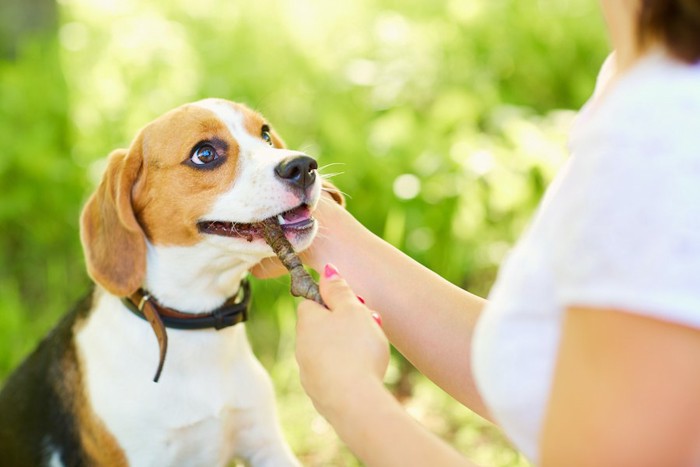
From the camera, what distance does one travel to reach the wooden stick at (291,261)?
1929 millimetres

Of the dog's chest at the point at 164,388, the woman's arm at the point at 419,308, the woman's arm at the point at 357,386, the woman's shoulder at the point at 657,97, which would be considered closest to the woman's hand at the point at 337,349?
the woman's arm at the point at 357,386

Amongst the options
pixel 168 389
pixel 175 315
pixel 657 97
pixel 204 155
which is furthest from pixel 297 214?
pixel 657 97

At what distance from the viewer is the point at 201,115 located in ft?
8.44

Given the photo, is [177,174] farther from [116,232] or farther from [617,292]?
[617,292]

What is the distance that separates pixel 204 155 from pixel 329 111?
2456mm

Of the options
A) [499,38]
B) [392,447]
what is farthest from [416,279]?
[499,38]

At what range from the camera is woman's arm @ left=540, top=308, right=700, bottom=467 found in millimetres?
1153

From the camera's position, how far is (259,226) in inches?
92.4

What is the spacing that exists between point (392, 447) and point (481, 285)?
316 cm

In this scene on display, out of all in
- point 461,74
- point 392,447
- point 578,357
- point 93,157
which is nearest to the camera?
point 578,357

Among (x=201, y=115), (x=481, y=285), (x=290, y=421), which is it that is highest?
(x=201, y=115)

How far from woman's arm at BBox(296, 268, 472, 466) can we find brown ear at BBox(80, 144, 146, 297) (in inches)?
32.2

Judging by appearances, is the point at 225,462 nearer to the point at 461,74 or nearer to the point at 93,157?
the point at 93,157

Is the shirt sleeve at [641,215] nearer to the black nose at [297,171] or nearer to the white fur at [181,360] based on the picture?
the black nose at [297,171]
